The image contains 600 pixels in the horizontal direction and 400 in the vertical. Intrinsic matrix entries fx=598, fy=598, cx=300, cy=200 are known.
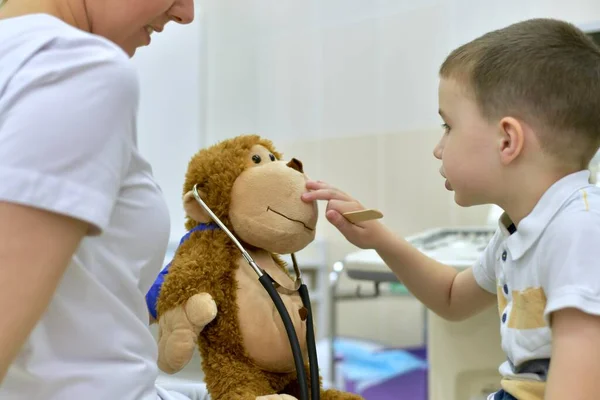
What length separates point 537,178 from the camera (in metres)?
0.72

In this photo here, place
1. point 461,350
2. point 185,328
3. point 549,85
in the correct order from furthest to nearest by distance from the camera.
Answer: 1. point 461,350
2. point 185,328
3. point 549,85

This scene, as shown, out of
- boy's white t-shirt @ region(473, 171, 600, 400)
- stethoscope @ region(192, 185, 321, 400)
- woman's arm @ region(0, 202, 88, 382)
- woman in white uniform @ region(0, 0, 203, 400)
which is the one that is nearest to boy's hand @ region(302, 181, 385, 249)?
stethoscope @ region(192, 185, 321, 400)

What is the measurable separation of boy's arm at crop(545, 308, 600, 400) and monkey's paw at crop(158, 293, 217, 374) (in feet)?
1.40

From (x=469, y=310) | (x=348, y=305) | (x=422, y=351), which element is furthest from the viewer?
(x=348, y=305)

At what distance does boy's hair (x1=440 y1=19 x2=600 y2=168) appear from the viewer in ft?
2.30

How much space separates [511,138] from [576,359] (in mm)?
260

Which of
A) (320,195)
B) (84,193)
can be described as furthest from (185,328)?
(84,193)

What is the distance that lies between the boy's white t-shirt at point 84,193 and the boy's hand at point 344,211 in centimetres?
33

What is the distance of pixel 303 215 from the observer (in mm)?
880

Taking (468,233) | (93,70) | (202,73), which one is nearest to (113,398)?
(93,70)

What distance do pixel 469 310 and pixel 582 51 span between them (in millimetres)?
443

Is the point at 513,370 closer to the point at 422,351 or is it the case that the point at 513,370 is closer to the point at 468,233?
the point at 468,233

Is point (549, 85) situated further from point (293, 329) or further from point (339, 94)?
point (339, 94)

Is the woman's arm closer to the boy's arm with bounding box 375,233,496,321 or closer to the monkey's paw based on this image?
the monkey's paw
